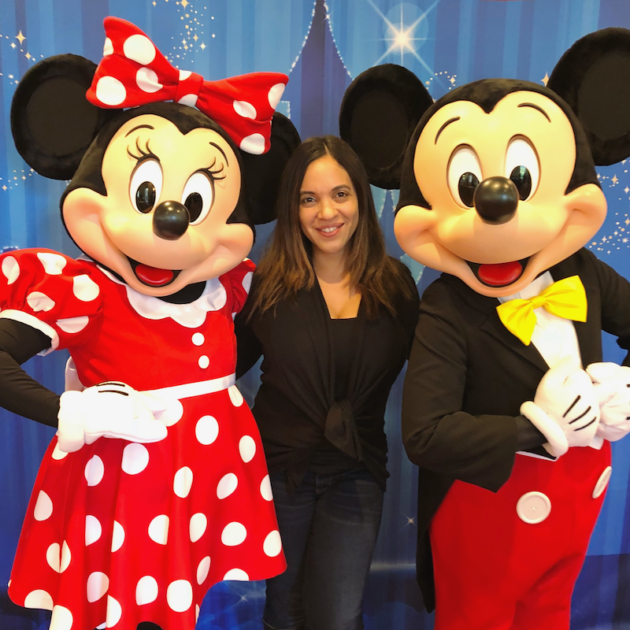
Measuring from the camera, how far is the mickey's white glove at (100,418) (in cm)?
102

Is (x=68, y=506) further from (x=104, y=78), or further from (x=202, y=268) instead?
(x=104, y=78)

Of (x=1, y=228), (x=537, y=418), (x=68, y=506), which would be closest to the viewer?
(x=537, y=418)

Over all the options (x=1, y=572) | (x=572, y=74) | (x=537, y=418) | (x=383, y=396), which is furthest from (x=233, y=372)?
(x=1, y=572)

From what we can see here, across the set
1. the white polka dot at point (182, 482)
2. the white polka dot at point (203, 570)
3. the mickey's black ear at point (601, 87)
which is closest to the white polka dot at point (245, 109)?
the mickey's black ear at point (601, 87)

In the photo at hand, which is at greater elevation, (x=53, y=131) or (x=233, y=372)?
(x=53, y=131)

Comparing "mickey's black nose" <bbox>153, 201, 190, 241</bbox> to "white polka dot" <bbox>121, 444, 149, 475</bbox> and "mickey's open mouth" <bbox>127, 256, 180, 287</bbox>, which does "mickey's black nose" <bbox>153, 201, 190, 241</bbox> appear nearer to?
"mickey's open mouth" <bbox>127, 256, 180, 287</bbox>

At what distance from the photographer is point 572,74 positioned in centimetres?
120

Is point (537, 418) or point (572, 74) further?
point (572, 74)

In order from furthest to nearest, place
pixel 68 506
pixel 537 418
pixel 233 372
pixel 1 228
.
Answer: pixel 1 228 < pixel 233 372 < pixel 68 506 < pixel 537 418

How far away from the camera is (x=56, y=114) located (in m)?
1.24

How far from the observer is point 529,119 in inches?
41.8

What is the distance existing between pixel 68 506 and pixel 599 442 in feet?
3.70

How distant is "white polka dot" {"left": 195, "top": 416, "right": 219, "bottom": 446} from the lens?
121 cm

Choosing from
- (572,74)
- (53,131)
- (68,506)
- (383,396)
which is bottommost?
(68,506)
